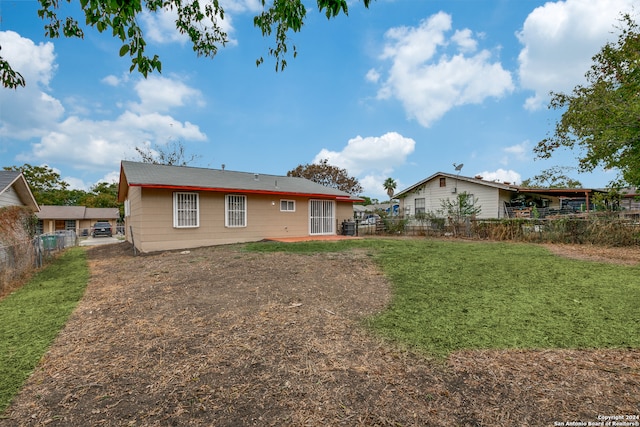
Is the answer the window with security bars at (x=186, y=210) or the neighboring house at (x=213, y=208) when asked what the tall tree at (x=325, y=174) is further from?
the window with security bars at (x=186, y=210)

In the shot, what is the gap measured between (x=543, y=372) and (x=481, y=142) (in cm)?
1374

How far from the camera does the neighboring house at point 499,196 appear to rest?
16.4 metres

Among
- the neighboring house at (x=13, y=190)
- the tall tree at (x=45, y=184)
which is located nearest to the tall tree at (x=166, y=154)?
the neighboring house at (x=13, y=190)

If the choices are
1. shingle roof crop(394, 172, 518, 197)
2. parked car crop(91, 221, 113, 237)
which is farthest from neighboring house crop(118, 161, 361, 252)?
parked car crop(91, 221, 113, 237)

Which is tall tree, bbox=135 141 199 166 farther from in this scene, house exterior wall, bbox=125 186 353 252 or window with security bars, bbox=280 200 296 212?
window with security bars, bbox=280 200 296 212

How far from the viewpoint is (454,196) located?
18.5 metres

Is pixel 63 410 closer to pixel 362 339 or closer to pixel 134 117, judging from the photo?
pixel 362 339

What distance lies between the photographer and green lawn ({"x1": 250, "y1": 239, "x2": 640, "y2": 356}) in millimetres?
3037

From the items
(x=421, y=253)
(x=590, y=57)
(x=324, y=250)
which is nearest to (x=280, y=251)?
(x=324, y=250)

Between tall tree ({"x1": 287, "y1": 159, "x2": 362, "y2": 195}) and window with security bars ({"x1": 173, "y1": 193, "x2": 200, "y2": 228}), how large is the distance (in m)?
24.6

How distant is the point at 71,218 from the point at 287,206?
35.6 metres

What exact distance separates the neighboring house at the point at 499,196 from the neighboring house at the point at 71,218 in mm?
34993

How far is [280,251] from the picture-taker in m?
8.81

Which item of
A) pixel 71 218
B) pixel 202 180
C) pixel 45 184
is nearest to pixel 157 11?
pixel 202 180
